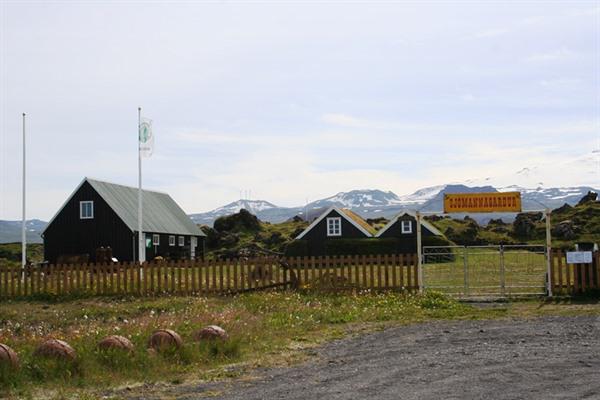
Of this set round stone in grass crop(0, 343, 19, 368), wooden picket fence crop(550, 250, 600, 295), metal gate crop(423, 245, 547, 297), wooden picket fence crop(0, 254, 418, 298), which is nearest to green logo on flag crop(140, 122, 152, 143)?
wooden picket fence crop(0, 254, 418, 298)

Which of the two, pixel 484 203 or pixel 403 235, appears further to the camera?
pixel 403 235

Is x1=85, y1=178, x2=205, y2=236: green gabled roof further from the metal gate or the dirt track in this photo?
the dirt track

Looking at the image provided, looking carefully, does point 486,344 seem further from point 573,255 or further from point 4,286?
point 4,286

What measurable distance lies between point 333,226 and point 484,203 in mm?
31072

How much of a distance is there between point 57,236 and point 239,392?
43.1 meters

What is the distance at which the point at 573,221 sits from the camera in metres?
79.6

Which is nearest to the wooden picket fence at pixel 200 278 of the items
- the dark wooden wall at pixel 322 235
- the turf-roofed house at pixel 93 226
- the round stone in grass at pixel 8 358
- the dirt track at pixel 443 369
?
the dirt track at pixel 443 369

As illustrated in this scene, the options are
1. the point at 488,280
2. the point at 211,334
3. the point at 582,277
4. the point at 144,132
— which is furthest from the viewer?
the point at 144,132

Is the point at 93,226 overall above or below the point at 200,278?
above

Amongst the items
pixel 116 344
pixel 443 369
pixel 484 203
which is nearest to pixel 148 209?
pixel 484 203

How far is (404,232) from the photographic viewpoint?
176ft

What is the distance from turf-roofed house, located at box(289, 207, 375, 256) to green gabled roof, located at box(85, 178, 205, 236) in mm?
9738

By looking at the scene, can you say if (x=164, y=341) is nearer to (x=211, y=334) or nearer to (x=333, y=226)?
(x=211, y=334)

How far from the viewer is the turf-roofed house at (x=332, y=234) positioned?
54.2 m
